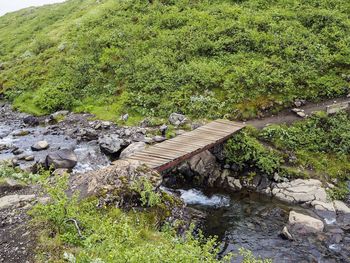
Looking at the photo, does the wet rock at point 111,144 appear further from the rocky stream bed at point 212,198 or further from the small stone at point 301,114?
the small stone at point 301,114

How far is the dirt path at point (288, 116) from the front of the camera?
2322 cm

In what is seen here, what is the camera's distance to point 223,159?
68.1 feet

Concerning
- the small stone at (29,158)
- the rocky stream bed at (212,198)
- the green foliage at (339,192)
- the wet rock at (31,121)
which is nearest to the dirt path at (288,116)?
the rocky stream bed at (212,198)

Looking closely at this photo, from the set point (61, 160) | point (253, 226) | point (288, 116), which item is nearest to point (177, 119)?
point (288, 116)

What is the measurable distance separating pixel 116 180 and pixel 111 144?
903cm

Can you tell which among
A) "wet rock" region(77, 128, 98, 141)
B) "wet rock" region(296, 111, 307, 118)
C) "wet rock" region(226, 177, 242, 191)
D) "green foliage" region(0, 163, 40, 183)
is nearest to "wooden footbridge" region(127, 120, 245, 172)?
"wet rock" region(226, 177, 242, 191)

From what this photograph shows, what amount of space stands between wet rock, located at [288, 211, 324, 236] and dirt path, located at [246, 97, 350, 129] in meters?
8.02

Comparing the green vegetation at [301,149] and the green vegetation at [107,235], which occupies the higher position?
the green vegetation at [107,235]

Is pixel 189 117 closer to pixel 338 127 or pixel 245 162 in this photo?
pixel 245 162

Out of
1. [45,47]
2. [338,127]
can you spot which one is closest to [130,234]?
[338,127]

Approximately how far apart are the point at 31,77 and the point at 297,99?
81.0 feet

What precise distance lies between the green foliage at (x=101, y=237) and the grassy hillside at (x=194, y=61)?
546 inches

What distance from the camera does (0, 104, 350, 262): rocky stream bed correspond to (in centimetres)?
1343

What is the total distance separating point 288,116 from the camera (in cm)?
2370
